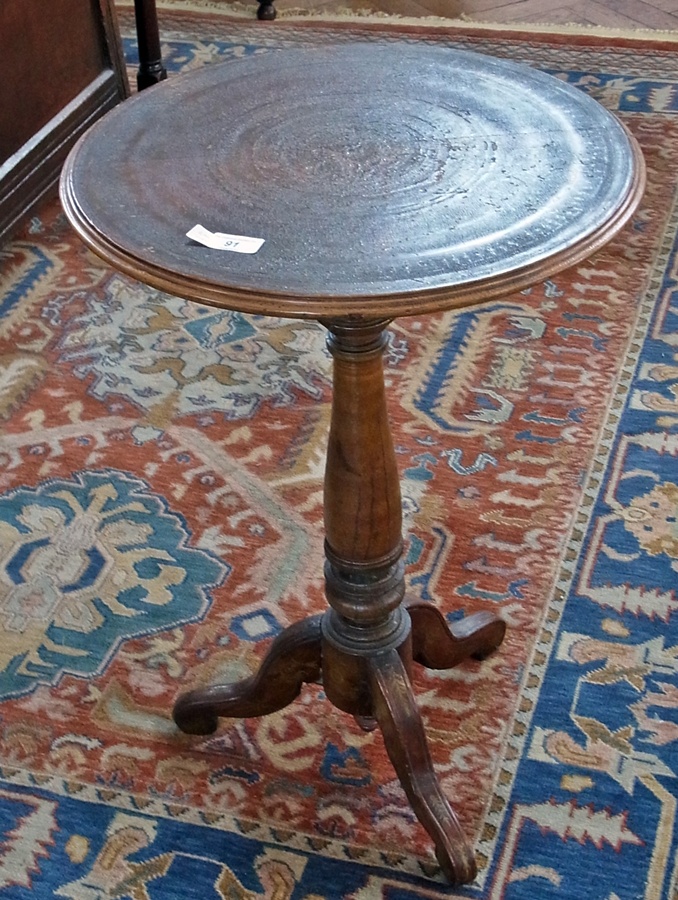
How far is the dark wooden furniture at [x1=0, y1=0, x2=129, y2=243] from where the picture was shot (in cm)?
256

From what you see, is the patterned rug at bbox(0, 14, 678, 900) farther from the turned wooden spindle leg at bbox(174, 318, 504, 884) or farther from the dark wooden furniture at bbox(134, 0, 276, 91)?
the dark wooden furniture at bbox(134, 0, 276, 91)

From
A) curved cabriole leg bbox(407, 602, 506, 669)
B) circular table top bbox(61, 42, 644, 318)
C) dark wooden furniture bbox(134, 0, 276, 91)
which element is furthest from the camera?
dark wooden furniture bbox(134, 0, 276, 91)

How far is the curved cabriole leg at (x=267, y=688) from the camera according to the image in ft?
4.62

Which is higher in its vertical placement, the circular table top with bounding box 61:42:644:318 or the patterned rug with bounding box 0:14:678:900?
the circular table top with bounding box 61:42:644:318

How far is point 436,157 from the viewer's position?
1.17 m

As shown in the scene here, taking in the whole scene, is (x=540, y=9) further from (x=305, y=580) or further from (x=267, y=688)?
(x=267, y=688)

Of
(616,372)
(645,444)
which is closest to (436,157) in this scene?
(645,444)

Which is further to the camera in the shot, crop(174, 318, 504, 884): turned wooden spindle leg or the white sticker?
crop(174, 318, 504, 884): turned wooden spindle leg

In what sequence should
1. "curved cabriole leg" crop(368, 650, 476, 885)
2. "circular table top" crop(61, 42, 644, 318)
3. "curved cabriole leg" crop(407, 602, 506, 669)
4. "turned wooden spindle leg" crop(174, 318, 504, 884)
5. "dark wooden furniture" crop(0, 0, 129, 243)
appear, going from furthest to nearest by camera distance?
"dark wooden furniture" crop(0, 0, 129, 243)
"curved cabriole leg" crop(407, 602, 506, 669)
"curved cabriole leg" crop(368, 650, 476, 885)
"turned wooden spindle leg" crop(174, 318, 504, 884)
"circular table top" crop(61, 42, 644, 318)

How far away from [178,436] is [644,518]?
2.75ft

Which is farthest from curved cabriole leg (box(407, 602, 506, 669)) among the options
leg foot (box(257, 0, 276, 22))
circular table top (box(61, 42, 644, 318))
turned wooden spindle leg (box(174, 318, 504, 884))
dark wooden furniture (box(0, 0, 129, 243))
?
leg foot (box(257, 0, 276, 22))

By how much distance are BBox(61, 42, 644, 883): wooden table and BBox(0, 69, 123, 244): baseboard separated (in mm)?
1320

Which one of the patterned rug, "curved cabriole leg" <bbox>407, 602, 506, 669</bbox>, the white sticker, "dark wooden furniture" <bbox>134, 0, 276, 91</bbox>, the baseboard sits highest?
the white sticker

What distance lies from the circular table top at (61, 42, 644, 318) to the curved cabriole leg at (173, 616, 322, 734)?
56 centimetres
